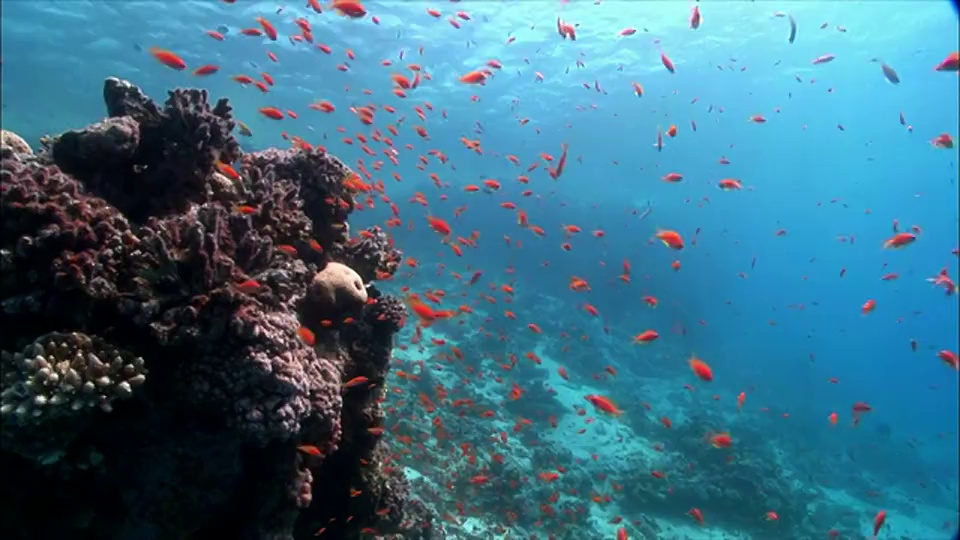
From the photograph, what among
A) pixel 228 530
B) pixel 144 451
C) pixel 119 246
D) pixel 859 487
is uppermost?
pixel 119 246

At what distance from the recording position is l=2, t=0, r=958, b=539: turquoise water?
54.0ft

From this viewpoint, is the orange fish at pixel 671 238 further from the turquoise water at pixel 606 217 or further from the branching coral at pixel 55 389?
the branching coral at pixel 55 389

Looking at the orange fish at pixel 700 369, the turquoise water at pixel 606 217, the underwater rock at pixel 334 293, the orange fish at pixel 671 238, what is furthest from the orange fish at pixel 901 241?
the underwater rock at pixel 334 293

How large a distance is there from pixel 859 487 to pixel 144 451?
33918 mm

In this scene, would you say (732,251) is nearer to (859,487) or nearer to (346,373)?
(859,487)

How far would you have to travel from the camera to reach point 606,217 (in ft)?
154

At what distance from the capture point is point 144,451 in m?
4.07

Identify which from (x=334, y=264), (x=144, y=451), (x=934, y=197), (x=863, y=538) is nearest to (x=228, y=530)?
(x=144, y=451)

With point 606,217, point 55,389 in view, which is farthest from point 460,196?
point 55,389

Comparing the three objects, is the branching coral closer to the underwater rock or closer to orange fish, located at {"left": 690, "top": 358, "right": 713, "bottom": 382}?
the underwater rock

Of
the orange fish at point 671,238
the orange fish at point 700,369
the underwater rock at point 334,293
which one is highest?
the underwater rock at point 334,293

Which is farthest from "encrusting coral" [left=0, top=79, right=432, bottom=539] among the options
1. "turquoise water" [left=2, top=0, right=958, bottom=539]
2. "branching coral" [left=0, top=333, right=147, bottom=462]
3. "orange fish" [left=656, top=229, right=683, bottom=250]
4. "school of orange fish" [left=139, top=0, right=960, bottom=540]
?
"turquoise water" [left=2, top=0, right=958, bottom=539]

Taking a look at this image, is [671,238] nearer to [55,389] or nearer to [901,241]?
[901,241]

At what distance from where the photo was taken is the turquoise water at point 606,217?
16.5 metres
